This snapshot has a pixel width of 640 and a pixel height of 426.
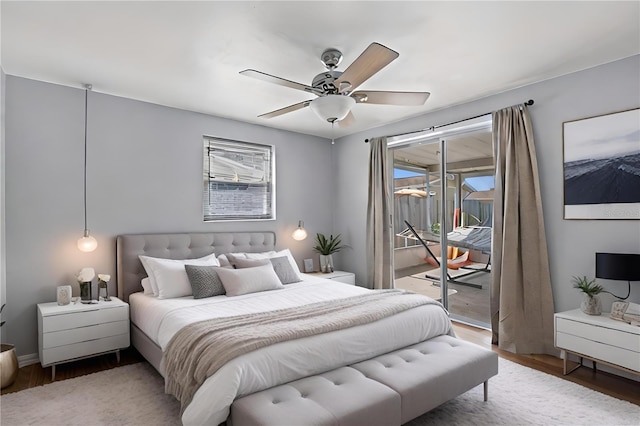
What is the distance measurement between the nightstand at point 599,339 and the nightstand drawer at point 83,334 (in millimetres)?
3977

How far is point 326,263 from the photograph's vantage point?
5.26 metres

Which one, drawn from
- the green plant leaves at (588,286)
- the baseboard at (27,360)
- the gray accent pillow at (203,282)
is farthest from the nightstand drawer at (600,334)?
the baseboard at (27,360)

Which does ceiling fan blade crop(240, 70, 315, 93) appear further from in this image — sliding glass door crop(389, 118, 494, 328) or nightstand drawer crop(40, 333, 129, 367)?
nightstand drawer crop(40, 333, 129, 367)

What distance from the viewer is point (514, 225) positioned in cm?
359

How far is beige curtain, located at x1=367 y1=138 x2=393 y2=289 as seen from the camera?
16.4ft

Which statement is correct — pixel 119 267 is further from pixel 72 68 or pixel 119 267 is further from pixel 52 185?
pixel 72 68

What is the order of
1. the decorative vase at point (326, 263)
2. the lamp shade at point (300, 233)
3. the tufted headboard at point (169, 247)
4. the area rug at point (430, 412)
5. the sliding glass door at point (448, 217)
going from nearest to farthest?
1. the area rug at point (430, 412)
2. the tufted headboard at point (169, 247)
3. the sliding glass door at point (448, 217)
4. the lamp shade at point (300, 233)
5. the decorative vase at point (326, 263)

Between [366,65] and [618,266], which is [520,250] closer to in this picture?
[618,266]

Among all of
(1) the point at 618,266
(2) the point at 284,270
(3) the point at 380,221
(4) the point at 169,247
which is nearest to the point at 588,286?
(1) the point at 618,266

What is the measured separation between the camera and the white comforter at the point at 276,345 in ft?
6.38

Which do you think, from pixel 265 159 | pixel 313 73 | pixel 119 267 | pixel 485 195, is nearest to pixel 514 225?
pixel 485 195

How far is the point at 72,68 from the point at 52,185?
1.14 meters

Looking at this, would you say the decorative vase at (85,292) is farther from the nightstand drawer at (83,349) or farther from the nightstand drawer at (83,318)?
the nightstand drawer at (83,349)

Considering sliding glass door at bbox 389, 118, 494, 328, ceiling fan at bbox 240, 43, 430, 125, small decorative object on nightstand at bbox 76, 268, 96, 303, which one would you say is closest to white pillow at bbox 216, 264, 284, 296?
small decorative object on nightstand at bbox 76, 268, 96, 303
